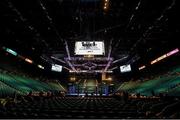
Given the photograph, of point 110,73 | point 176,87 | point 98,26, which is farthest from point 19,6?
point 110,73

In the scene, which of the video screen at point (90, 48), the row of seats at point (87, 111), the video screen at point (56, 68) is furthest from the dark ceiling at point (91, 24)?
the video screen at point (56, 68)

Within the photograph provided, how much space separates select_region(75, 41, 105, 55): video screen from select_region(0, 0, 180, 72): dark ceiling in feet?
7.87

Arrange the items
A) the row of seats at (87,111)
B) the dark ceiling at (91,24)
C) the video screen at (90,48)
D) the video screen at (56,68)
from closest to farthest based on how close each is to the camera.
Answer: the row of seats at (87,111) < the dark ceiling at (91,24) < the video screen at (90,48) < the video screen at (56,68)

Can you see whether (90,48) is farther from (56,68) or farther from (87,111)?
(56,68)

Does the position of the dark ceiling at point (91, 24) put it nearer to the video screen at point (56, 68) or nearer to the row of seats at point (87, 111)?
the row of seats at point (87, 111)

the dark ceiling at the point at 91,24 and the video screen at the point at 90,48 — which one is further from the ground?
the dark ceiling at the point at 91,24

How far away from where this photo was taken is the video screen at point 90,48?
17.5 metres

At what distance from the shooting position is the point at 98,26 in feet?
68.0

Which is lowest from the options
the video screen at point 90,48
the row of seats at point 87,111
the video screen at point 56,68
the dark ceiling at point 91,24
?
the row of seats at point 87,111

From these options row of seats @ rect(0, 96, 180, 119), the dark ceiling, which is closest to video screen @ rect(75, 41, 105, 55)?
the dark ceiling

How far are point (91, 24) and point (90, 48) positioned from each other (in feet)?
11.0

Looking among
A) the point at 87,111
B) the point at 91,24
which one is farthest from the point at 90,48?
the point at 87,111

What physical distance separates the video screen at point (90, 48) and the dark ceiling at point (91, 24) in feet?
7.87

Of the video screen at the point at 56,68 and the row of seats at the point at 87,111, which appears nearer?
the row of seats at the point at 87,111
